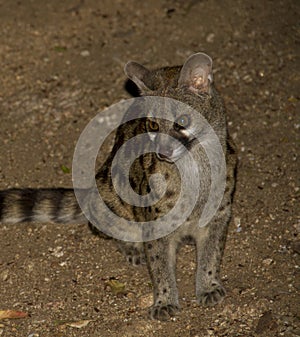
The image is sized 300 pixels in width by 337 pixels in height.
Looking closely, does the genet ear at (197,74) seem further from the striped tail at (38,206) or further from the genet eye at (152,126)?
the striped tail at (38,206)

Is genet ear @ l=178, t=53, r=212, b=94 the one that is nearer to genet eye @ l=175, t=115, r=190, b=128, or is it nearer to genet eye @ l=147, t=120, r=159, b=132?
genet eye @ l=175, t=115, r=190, b=128

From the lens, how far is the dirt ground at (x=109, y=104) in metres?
5.68

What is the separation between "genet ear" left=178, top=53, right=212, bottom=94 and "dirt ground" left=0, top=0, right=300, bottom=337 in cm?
164

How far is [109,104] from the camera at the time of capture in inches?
320

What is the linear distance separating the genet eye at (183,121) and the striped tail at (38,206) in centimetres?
152

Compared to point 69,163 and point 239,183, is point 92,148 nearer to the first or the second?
point 69,163

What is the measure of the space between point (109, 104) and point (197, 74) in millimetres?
2874

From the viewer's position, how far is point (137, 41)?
29.6 feet

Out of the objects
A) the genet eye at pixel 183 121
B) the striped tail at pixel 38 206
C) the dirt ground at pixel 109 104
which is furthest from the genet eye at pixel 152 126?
the dirt ground at pixel 109 104

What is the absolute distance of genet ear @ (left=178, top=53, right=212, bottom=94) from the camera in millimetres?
5285

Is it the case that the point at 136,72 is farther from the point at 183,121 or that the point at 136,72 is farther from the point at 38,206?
the point at 38,206

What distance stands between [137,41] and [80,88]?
1.17 metres

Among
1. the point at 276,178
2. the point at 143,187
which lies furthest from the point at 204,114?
the point at 276,178

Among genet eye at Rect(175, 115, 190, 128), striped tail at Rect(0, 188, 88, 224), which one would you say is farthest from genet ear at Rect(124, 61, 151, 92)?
striped tail at Rect(0, 188, 88, 224)
